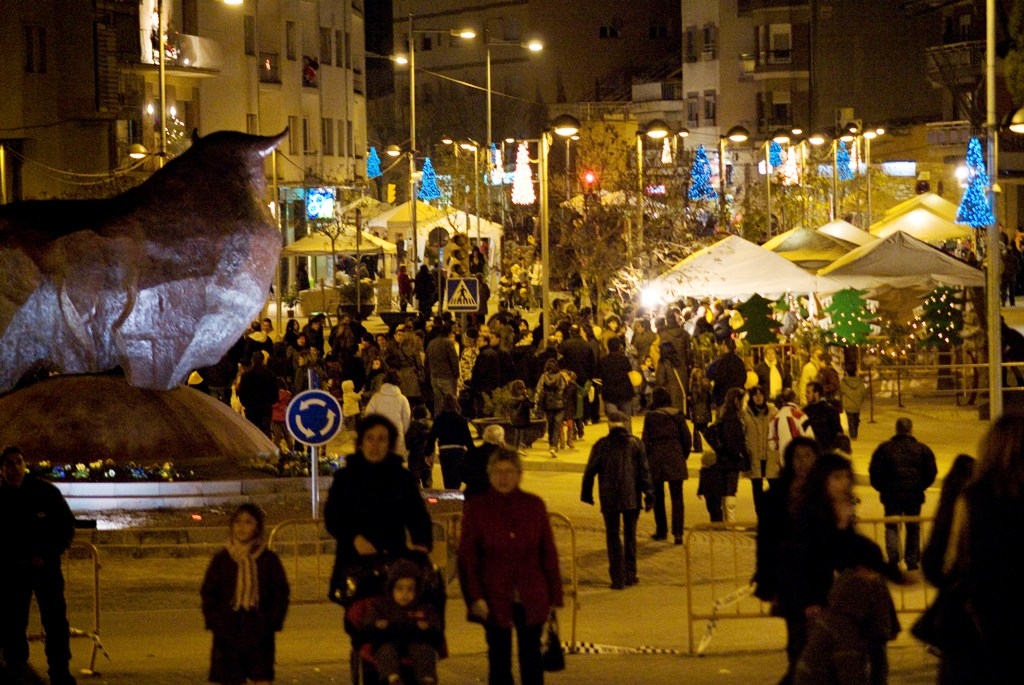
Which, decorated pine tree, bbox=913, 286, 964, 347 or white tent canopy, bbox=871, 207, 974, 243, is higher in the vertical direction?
white tent canopy, bbox=871, 207, 974, 243

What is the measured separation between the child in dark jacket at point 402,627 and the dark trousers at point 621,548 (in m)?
7.20

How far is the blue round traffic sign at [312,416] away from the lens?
15.5 metres

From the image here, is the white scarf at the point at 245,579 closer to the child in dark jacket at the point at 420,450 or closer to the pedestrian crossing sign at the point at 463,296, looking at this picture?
the child in dark jacket at the point at 420,450

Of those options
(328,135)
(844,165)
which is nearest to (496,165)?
(844,165)

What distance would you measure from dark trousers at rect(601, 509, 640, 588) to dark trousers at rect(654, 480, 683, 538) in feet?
5.22

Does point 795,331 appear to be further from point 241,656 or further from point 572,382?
point 241,656

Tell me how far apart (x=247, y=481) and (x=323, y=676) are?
26.9ft

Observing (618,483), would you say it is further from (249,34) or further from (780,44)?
(780,44)

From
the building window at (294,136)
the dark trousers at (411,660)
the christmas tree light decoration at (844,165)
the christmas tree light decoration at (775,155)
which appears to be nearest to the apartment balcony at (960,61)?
the christmas tree light decoration at (844,165)

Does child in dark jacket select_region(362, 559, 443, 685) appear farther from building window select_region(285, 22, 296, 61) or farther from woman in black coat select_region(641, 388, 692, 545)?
building window select_region(285, 22, 296, 61)

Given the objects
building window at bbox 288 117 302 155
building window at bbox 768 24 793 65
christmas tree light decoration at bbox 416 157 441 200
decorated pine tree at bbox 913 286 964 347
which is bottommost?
decorated pine tree at bbox 913 286 964 347

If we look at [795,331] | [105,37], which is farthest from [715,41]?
[795,331]

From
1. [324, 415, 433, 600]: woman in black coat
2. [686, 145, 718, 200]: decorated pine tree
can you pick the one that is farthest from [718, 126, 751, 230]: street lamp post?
[324, 415, 433, 600]: woman in black coat

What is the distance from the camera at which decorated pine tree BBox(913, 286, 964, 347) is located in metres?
30.1
